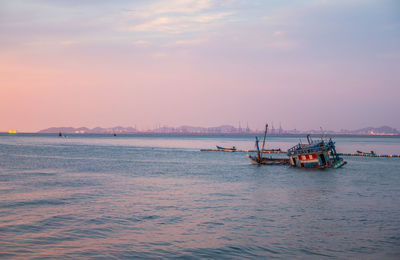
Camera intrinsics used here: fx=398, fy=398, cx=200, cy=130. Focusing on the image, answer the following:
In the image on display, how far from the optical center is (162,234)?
19.4 metres

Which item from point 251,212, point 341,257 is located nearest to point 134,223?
point 251,212

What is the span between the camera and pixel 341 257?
638 inches

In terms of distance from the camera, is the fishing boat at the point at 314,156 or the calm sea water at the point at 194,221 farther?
the fishing boat at the point at 314,156

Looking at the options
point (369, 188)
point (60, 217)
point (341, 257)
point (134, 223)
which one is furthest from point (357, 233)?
point (369, 188)

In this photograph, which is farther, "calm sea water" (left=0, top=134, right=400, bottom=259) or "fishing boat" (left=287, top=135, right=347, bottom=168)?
"fishing boat" (left=287, top=135, right=347, bottom=168)

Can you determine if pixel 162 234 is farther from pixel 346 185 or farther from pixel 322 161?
pixel 322 161

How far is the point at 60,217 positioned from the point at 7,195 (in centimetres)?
976

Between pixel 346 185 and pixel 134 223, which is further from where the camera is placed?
pixel 346 185

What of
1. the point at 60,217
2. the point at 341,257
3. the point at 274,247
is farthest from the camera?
the point at 60,217

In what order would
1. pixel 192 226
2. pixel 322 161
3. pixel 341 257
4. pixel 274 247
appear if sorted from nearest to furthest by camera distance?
pixel 341 257 < pixel 274 247 < pixel 192 226 < pixel 322 161

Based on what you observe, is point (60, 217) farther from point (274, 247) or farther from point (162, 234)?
point (274, 247)

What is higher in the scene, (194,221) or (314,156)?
(314,156)

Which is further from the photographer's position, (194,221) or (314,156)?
(314,156)

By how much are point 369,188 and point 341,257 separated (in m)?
25.3
